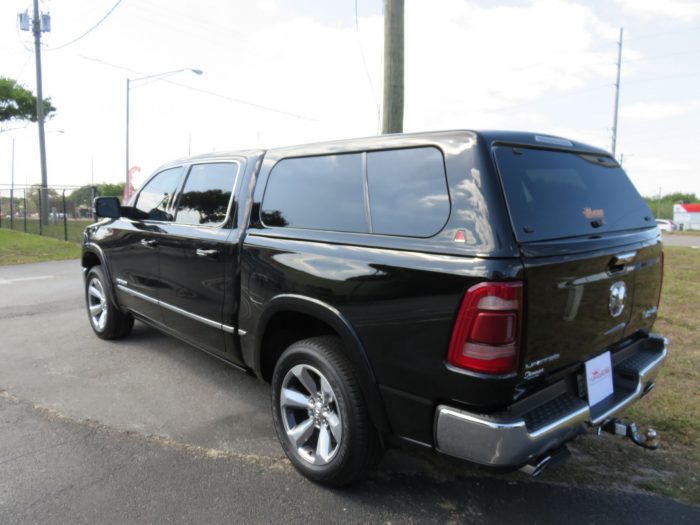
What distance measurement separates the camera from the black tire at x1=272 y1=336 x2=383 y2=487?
257 cm

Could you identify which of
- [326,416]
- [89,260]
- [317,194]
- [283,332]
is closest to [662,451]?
[326,416]

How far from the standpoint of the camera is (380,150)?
105 inches

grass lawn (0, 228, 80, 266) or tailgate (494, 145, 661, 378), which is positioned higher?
tailgate (494, 145, 661, 378)

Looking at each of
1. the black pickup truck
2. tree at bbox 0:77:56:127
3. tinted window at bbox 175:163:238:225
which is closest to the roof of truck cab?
the black pickup truck

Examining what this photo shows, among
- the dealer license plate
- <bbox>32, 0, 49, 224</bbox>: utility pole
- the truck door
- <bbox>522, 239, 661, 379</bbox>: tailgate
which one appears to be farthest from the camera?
<bbox>32, 0, 49, 224</bbox>: utility pole

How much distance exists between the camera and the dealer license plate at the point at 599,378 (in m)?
2.52

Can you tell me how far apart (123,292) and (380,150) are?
333cm

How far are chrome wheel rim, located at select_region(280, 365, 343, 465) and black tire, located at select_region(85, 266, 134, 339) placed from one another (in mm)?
2977

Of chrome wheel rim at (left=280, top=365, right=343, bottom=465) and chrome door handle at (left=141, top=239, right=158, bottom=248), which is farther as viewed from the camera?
chrome door handle at (left=141, top=239, right=158, bottom=248)

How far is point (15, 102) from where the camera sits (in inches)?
954

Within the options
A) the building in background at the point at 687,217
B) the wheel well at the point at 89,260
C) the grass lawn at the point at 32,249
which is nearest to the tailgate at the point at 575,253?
the wheel well at the point at 89,260

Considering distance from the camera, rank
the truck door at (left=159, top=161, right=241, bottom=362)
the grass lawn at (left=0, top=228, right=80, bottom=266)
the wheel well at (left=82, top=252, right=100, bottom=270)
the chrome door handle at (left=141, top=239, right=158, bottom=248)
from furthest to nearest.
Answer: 1. the grass lawn at (left=0, top=228, right=80, bottom=266)
2. the wheel well at (left=82, top=252, right=100, bottom=270)
3. the chrome door handle at (left=141, top=239, right=158, bottom=248)
4. the truck door at (left=159, top=161, right=241, bottom=362)

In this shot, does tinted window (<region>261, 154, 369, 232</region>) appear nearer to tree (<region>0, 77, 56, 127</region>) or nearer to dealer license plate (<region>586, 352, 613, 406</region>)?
dealer license plate (<region>586, 352, 613, 406</region>)

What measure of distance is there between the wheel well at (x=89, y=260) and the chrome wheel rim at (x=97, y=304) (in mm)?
181
